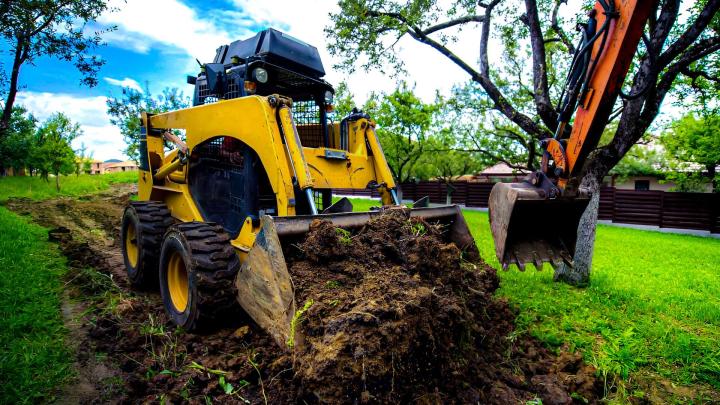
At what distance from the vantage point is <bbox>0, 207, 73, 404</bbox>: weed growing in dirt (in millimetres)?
2879

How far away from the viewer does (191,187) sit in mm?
4871

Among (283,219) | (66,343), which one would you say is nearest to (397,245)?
(283,219)

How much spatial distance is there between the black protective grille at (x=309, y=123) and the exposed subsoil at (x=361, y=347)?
81.0 inches

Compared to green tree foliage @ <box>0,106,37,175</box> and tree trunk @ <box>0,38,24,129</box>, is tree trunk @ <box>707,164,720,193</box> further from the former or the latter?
green tree foliage @ <box>0,106,37,175</box>

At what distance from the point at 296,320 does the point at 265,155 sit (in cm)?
160

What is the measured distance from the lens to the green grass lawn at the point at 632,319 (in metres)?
Answer: 3.57

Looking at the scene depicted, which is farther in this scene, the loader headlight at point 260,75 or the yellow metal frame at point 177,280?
the loader headlight at point 260,75

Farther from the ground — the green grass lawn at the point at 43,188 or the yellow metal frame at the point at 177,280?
the green grass lawn at the point at 43,188

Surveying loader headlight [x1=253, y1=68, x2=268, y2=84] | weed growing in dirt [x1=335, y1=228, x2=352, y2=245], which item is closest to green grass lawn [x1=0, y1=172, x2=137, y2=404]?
weed growing in dirt [x1=335, y1=228, x2=352, y2=245]

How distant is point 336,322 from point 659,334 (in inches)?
153

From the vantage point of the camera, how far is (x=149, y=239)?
471 centimetres

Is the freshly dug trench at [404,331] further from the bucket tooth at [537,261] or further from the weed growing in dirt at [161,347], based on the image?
the weed growing in dirt at [161,347]

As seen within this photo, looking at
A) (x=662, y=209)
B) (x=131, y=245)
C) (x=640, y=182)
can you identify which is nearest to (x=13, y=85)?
(x=131, y=245)

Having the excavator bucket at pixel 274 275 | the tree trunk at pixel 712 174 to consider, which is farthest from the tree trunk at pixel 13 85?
the tree trunk at pixel 712 174
